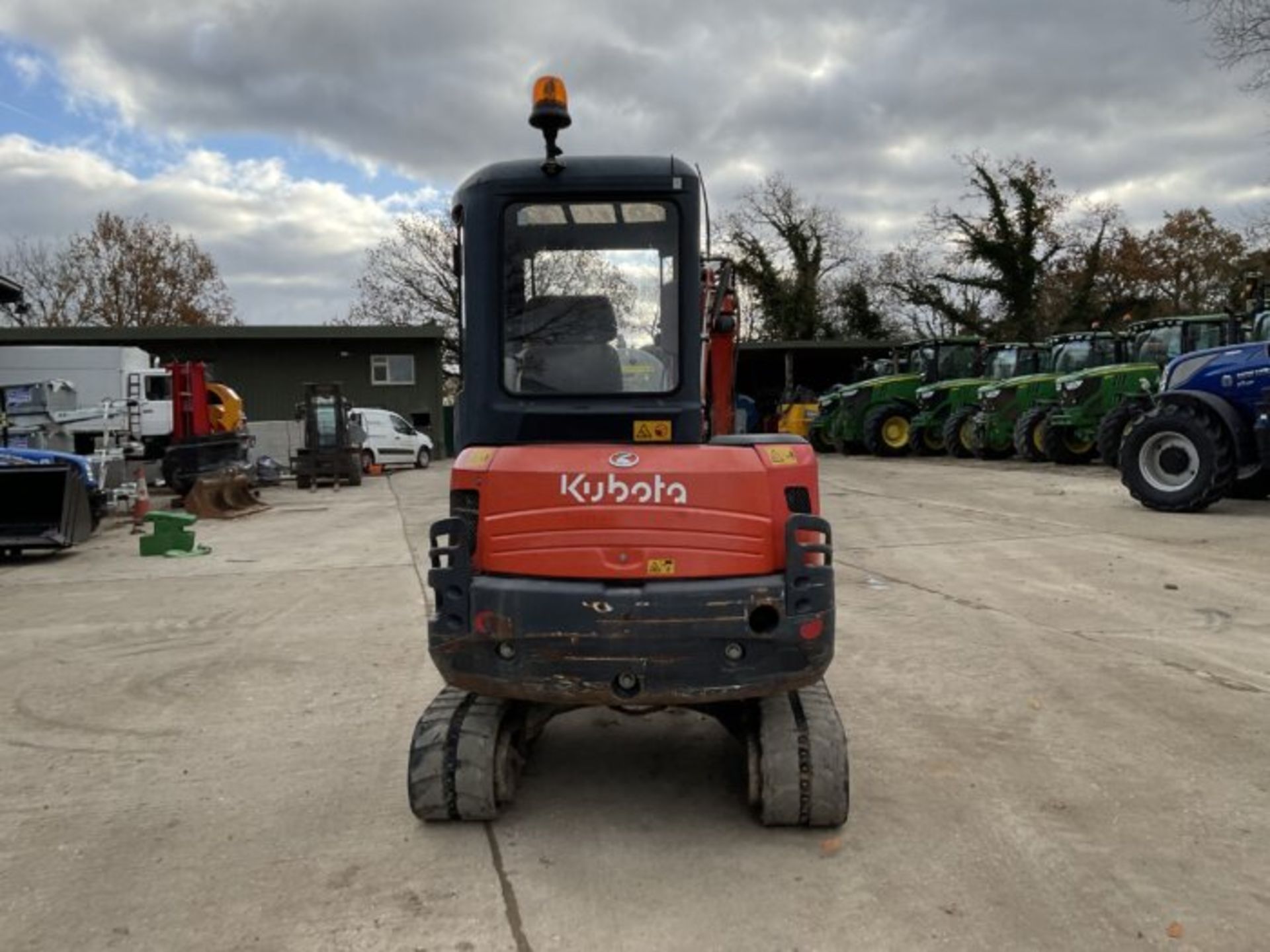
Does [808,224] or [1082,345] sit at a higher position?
[808,224]

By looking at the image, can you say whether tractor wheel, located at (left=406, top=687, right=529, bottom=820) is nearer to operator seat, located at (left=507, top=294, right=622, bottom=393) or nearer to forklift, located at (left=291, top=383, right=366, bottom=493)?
operator seat, located at (left=507, top=294, right=622, bottom=393)

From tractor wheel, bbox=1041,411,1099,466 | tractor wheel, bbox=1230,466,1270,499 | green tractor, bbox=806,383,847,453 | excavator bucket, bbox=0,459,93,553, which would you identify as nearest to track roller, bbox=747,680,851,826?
excavator bucket, bbox=0,459,93,553

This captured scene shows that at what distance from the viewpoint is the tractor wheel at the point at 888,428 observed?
27.0m

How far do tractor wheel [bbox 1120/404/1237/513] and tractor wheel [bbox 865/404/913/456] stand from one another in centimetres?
1421

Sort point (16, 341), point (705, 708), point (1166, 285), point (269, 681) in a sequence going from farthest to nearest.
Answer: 1. point (1166, 285)
2. point (16, 341)
3. point (269, 681)
4. point (705, 708)

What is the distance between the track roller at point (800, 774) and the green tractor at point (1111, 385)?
15.1 m

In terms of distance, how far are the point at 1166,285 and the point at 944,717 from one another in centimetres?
4473

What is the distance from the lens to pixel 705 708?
165 inches

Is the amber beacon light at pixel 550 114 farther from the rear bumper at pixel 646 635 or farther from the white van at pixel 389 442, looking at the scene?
the white van at pixel 389 442

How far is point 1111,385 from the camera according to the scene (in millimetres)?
19094

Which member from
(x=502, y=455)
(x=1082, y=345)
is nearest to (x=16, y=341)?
(x=1082, y=345)

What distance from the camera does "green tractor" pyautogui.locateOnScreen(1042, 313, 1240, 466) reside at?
17719mm

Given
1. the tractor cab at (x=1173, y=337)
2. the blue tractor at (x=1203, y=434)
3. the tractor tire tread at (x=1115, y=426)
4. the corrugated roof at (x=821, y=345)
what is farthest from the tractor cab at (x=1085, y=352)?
the corrugated roof at (x=821, y=345)

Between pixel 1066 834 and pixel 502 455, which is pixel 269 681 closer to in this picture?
pixel 502 455
